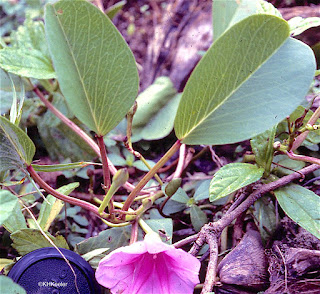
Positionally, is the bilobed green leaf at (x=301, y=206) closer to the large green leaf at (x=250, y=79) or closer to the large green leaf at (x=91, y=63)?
the large green leaf at (x=250, y=79)

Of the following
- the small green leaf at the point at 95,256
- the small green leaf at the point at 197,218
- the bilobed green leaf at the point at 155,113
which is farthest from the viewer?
the bilobed green leaf at the point at 155,113

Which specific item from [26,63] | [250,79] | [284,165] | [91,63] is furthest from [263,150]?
[26,63]

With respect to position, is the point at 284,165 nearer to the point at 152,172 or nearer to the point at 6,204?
the point at 152,172

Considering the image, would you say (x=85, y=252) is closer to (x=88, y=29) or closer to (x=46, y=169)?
(x=46, y=169)

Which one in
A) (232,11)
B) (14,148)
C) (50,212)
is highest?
(232,11)

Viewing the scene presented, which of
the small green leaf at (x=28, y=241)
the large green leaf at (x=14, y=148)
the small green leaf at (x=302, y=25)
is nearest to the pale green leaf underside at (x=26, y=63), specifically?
the large green leaf at (x=14, y=148)
